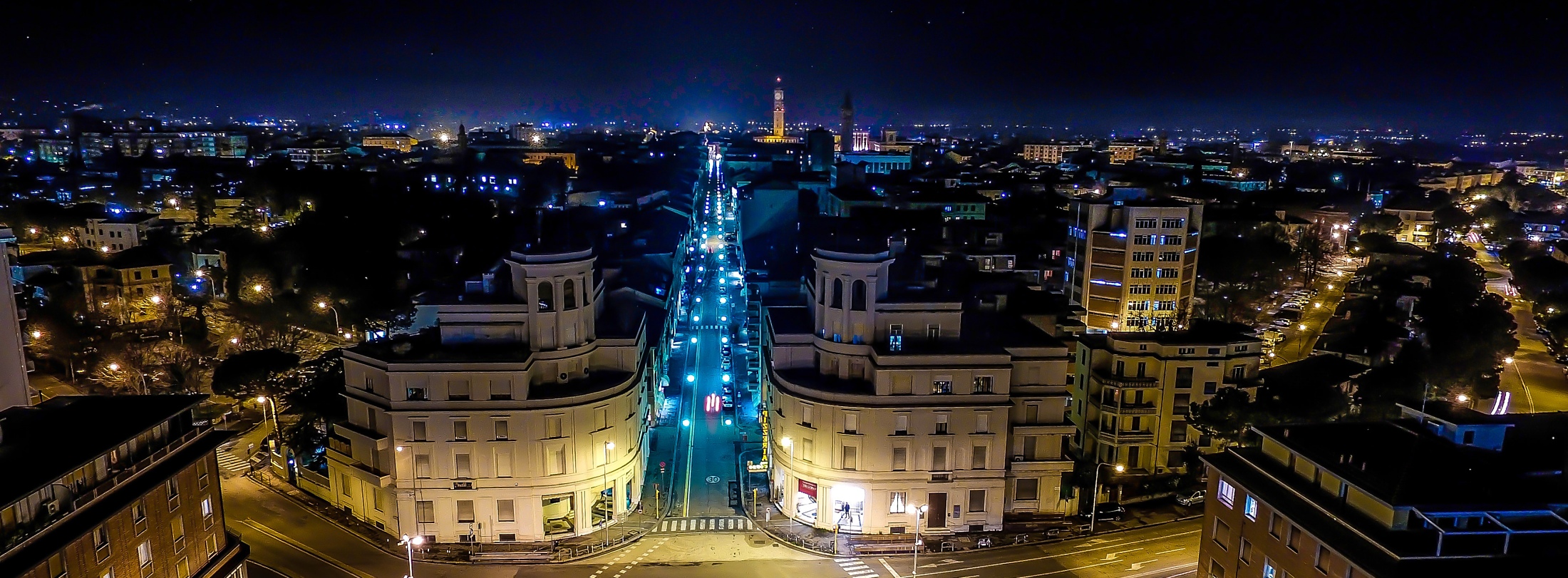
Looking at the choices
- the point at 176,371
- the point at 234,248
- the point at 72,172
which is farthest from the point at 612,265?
the point at 72,172

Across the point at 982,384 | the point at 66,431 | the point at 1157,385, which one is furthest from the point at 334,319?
the point at 1157,385

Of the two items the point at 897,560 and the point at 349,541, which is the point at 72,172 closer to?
the point at 349,541

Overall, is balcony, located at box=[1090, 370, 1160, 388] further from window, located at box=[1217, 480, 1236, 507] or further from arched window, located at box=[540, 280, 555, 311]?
arched window, located at box=[540, 280, 555, 311]

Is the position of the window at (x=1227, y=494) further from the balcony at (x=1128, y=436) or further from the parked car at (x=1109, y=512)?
the balcony at (x=1128, y=436)

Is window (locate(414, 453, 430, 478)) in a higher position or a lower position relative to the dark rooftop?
lower

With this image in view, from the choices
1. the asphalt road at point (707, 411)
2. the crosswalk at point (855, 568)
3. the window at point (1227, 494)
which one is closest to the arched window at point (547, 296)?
the asphalt road at point (707, 411)

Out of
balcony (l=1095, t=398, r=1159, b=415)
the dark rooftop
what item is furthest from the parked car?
the dark rooftop
